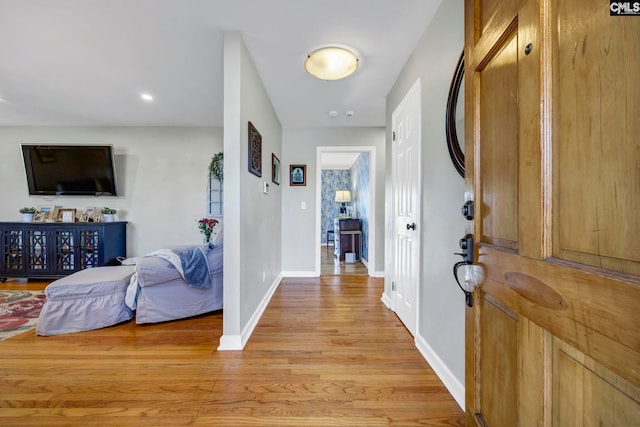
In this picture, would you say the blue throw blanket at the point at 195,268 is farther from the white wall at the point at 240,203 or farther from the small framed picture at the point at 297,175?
the small framed picture at the point at 297,175

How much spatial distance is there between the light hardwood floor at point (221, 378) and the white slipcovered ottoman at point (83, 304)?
9 cm

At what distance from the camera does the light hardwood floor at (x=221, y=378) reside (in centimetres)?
131

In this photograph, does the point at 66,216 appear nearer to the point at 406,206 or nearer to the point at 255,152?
the point at 255,152

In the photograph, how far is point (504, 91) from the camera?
761 mm

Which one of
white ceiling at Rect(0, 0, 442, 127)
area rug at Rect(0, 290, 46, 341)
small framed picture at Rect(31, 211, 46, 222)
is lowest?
area rug at Rect(0, 290, 46, 341)

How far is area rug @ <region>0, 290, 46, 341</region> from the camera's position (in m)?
2.22

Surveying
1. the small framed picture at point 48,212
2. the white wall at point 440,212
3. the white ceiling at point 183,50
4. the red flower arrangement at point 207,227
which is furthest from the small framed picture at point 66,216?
the white wall at point 440,212

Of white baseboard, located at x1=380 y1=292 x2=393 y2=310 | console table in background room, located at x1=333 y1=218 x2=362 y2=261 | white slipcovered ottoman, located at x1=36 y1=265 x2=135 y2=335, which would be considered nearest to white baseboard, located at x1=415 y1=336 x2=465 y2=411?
white baseboard, located at x1=380 y1=292 x2=393 y2=310

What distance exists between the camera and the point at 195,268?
7.78 feet

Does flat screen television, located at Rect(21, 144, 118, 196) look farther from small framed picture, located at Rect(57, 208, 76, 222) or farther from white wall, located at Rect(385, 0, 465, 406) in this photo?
white wall, located at Rect(385, 0, 465, 406)

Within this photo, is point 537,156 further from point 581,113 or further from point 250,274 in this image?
point 250,274

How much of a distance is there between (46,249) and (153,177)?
1656 mm

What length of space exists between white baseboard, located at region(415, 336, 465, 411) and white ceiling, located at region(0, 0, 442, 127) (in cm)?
229

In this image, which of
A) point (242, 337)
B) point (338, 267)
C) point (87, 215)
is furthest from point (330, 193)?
point (242, 337)
